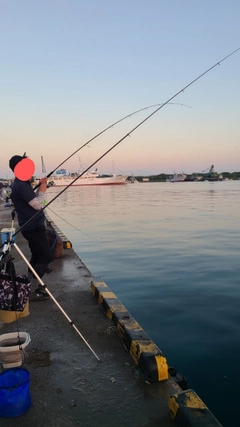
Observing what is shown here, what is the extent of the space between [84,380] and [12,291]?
1.17 m

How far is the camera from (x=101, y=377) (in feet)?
9.94

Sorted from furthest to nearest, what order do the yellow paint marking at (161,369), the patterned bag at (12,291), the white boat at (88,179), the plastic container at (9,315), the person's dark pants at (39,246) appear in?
the white boat at (88,179) < the person's dark pants at (39,246) < the plastic container at (9,315) < the patterned bag at (12,291) < the yellow paint marking at (161,369)

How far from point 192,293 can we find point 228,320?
1443 millimetres

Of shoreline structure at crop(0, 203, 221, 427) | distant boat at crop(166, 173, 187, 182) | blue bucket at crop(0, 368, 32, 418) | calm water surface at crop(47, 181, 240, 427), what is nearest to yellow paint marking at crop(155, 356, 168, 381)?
shoreline structure at crop(0, 203, 221, 427)

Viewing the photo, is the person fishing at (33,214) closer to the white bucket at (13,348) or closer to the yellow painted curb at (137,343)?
the yellow painted curb at (137,343)

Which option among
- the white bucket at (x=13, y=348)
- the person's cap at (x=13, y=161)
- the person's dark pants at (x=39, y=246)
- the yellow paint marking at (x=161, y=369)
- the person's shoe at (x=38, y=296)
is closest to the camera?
the yellow paint marking at (x=161, y=369)

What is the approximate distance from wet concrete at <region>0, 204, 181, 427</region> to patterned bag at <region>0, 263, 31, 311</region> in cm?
51

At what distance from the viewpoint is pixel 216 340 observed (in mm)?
4836

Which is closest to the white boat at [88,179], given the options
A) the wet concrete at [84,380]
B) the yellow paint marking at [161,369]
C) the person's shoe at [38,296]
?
the person's shoe at [38,296]

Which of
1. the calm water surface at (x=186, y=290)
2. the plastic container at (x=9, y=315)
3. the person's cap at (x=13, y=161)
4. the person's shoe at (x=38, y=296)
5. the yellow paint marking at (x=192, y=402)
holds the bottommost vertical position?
the calm water surface at (x=186, y=290)

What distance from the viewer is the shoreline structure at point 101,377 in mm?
2500

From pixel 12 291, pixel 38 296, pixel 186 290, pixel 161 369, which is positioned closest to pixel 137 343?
pixel 161 369

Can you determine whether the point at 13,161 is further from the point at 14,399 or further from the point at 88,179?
the point at 88,179

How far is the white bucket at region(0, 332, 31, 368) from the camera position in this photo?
3061 millimetres
